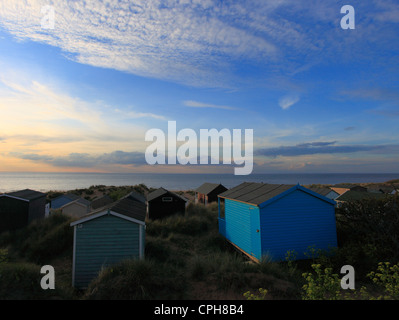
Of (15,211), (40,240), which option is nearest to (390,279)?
(40,240)

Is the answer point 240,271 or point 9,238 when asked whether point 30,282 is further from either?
point 9,238

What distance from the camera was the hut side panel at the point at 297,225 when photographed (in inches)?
447

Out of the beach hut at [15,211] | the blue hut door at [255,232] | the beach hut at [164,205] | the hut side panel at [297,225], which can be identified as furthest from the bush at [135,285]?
the beach hut at [15,211]

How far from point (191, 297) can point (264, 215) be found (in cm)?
560

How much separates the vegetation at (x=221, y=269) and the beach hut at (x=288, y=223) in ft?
1.77

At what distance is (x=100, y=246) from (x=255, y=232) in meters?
7.53

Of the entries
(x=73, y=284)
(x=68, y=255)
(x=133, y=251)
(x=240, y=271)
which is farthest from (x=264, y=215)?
(x=68, y=255)

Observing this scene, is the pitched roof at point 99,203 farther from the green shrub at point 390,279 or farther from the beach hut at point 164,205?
the green shrub at point 390,279

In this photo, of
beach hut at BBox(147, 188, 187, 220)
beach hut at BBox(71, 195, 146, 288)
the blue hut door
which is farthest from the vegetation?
beach hut at BBox(147, 188, 187, 220)

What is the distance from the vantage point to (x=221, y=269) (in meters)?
8.66

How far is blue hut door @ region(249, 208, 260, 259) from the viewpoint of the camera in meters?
11.4

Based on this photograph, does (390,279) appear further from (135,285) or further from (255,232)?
(135,285)

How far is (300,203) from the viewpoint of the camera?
39.0ft

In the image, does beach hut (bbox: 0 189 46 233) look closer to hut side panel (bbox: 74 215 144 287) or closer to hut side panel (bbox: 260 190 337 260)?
hut side panel (bbox: 74 215 144 287)
